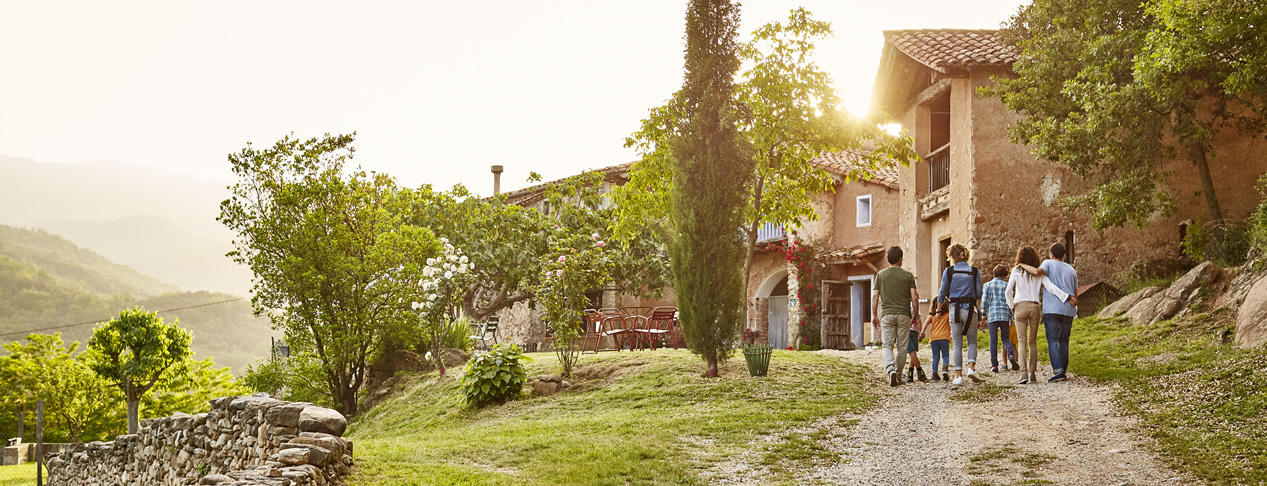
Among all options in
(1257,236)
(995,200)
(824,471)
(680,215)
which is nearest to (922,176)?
(995,200)

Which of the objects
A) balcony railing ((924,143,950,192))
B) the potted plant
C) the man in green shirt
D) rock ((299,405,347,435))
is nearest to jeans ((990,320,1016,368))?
the man in green shirt

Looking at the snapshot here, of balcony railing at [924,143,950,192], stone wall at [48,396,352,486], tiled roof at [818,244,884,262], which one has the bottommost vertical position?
stone wall at [48,396,352,486]

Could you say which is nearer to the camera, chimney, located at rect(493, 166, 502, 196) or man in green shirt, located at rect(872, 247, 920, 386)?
man in green shirt, located at rect(872, 247, 920, 386)

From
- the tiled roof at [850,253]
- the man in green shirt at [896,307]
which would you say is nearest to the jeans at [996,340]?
the man in green shirt at [896,307]

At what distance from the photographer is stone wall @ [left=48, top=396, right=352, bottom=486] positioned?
24.1 ft

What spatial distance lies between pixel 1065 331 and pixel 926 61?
864 cm

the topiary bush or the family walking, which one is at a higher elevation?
the family walking

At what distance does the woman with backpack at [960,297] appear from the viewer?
1049cm

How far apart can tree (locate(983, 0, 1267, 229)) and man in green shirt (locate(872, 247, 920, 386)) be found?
540 cm

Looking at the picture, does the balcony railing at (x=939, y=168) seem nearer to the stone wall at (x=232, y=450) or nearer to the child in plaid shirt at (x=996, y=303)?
the child in plaid shirt at (x=996, y=303)

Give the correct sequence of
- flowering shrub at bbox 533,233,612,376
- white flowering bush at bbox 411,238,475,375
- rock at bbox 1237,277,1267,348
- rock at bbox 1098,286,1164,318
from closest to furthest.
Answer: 1. rock at bbox 1237,277,1267,348
2. flowering shrub at bbox 533,233,612,376
3. rock at bbox 1098,286,1164,318
4. white flowering bush at bbox 411,238,475,375

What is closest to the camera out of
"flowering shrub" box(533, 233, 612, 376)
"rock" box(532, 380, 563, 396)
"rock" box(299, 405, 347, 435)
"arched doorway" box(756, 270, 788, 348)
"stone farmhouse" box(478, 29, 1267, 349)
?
"rock" box(299, 405, 347, 435)

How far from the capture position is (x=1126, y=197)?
47.9ft

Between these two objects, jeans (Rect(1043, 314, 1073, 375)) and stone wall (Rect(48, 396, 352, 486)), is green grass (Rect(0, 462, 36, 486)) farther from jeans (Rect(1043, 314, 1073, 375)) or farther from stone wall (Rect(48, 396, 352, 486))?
jeans (Rect(1043, 314, 1073, 375))
